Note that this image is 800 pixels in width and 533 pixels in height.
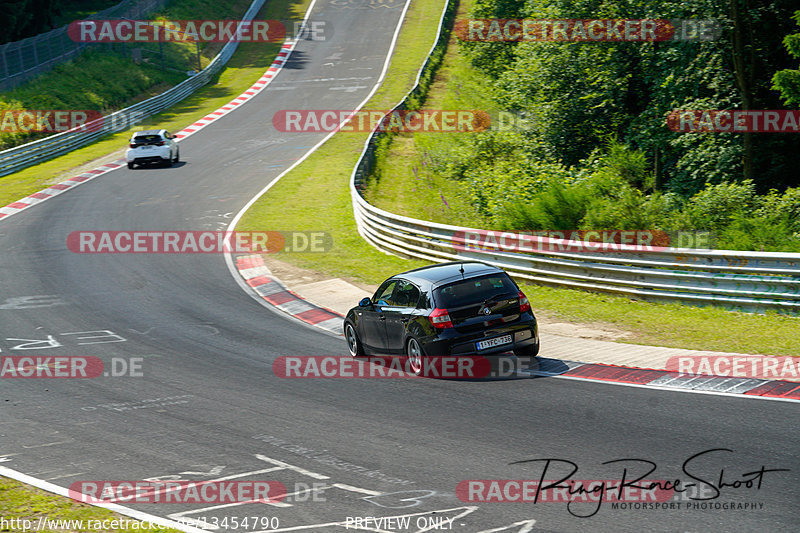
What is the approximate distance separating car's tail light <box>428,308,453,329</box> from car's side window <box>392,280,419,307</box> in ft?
1.88

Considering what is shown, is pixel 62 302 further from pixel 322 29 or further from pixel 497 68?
pixel 322 29

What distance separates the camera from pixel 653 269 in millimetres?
16172

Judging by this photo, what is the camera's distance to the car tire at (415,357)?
41.0 feet

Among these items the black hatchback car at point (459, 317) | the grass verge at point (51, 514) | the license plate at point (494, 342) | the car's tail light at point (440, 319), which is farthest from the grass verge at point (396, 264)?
the grass verge at point (51, 514)

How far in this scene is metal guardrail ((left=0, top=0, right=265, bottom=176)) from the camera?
36.9 metres

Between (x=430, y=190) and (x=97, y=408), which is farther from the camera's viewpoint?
Result: (x=430, y=190)

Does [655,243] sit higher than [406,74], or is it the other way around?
[406,74]

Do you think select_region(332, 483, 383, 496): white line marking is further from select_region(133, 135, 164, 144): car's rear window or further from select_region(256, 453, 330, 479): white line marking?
select_region(133, 135, 164, 144): car's rear window

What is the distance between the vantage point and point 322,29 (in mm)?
64125

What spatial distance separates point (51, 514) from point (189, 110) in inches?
1645

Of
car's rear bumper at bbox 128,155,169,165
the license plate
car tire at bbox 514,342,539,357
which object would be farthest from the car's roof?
car's rear bumper at bbox 128,155,169,165

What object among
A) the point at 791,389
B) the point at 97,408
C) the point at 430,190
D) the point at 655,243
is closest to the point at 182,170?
the point at 430,190

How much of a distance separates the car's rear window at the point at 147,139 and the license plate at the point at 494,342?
2773cm

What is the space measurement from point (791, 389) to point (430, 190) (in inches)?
845
